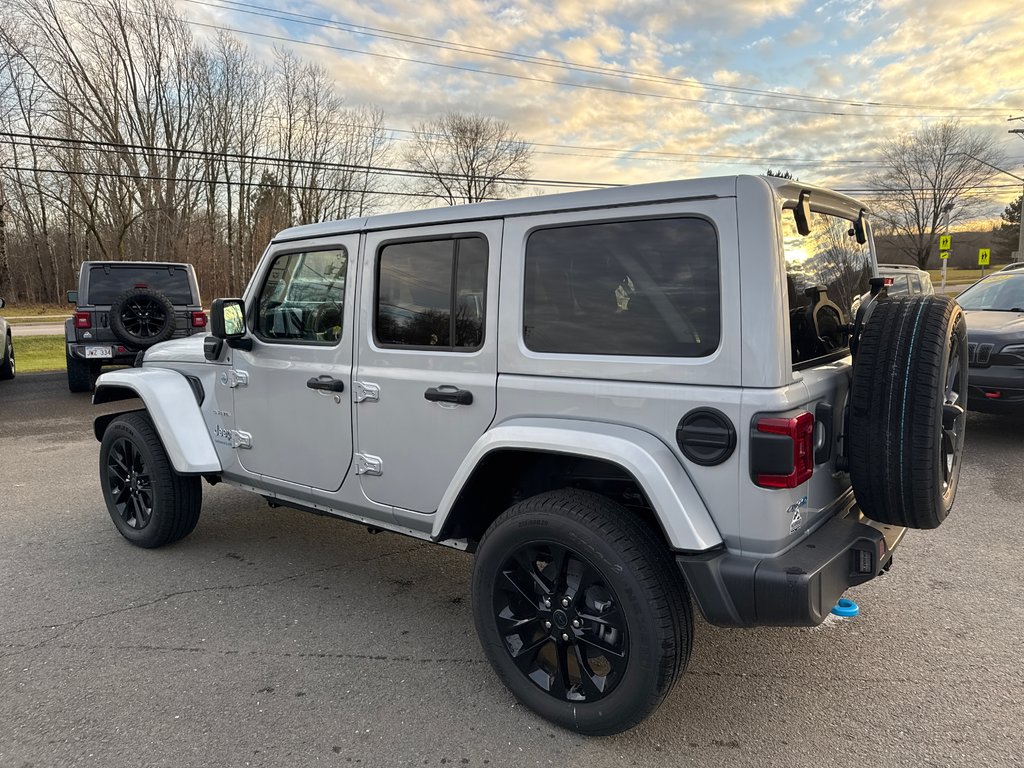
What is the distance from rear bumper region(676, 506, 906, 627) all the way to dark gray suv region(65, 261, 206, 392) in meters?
8.59

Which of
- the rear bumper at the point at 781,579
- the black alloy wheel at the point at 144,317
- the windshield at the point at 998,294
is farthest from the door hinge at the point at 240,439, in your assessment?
the windshield at the point at 998,294

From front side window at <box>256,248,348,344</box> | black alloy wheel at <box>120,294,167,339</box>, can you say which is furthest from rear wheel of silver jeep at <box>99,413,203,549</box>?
black alloy wheel at <box>120,294,167,339</box>

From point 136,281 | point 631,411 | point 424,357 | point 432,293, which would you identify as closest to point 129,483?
point 424,357

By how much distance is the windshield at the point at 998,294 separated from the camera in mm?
7473

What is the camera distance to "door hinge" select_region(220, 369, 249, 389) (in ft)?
12.5

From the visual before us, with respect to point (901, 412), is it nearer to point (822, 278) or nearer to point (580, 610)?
point (822, 278)

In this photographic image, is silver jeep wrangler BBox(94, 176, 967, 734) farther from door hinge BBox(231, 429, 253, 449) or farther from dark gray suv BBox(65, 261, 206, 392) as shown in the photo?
dark gray suv BBox(65, 261, 206, 392)

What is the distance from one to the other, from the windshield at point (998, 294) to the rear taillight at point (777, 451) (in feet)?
21.7

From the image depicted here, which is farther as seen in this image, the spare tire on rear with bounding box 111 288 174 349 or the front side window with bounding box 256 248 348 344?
the spare tire on rear with bounding box 111 288 174 349

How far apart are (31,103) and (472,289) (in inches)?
1276

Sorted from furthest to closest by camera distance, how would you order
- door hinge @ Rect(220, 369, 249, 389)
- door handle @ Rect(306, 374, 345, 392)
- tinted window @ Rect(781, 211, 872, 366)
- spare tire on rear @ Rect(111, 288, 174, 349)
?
spare tire on rear @ Rect(111, 288, 174, 349) → door hinge @ Rect(220, 369, 249, 389) → door handle @ Rect(306, 374, 345, 392) → tinted window @ Rect(781, 211, 872, 366)

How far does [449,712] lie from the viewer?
269cm

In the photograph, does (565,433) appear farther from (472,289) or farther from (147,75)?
(147,75)

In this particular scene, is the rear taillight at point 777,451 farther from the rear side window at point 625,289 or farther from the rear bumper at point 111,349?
the rear bumper at point 111,349
